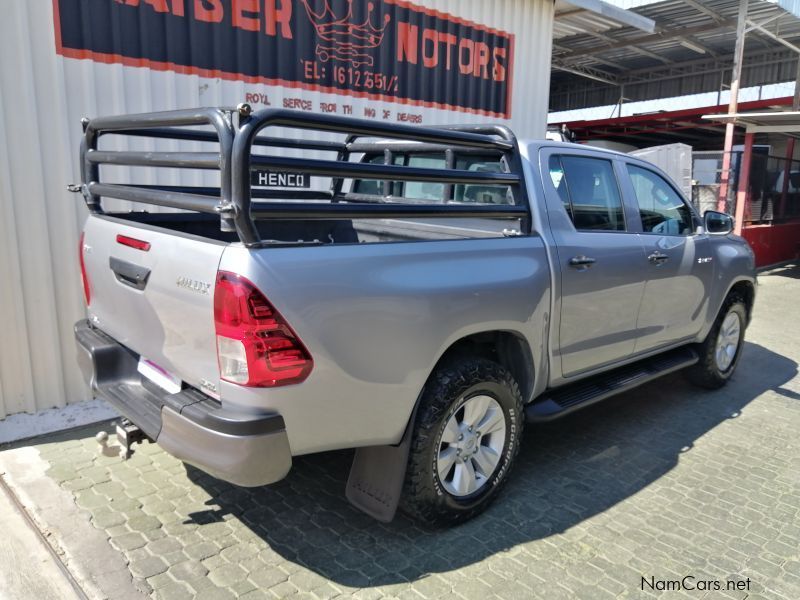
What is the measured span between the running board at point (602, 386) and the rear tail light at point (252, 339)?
1.71 meters

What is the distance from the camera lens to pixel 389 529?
320 cm

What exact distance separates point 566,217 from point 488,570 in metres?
1.98

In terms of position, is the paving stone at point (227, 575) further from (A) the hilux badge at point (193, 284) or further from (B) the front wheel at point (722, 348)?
(B) the front wheel at point (722, 348)

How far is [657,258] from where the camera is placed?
14.0 feet

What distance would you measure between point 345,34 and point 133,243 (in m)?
3.88

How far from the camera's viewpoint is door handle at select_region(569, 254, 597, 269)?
3594mm

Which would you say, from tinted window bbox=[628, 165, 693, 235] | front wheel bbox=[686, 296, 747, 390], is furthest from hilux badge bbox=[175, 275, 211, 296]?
front wheel bbox=[686, 296, 747, 390]

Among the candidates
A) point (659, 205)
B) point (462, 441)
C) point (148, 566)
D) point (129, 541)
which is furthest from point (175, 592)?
point (659, 205)

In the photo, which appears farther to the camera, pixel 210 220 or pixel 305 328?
pixel 210 220

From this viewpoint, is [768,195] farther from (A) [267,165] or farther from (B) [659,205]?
(A) [267,165]

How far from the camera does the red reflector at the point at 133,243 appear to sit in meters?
2.79

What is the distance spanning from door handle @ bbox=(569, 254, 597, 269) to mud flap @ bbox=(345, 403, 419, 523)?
4.42 feet

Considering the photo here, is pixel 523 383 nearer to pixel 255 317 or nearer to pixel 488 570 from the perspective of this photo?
pixel 488 570

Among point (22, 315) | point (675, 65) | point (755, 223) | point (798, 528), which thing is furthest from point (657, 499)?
point (675, 65)
